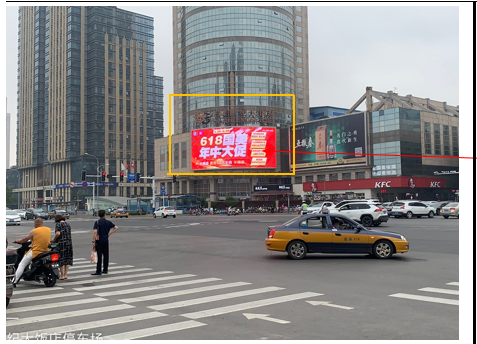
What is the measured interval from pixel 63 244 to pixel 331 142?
3082 inches

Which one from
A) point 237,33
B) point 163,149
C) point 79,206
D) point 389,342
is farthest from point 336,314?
point 79,206

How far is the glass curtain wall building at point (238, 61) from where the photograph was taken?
9981cm

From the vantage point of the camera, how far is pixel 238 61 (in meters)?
99.9

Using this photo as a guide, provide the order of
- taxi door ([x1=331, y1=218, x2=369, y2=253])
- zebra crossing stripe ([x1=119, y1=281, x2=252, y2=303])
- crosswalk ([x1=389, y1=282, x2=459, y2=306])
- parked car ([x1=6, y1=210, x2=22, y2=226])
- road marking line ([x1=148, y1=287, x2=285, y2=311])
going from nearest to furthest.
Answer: road marking line ([x1=148, y1=287, x2=285, y2=311]) < crosswalk ([x1=389, y1=282, x2=459, y2=306]) < zebra crossing stripe ([x1=119, y1=281, x2=252, y2=303]) < taxi door ([x1=331, y1=218, x2=369, y2=253]) < parked car ([x1=6, y1=210, x2=22, y2=226])

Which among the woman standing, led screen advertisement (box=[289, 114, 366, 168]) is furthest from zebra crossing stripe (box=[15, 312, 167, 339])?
led screen advertisement (box=[289, 114, 366, 168])

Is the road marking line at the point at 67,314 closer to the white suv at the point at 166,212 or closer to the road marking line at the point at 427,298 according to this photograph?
the road marking line at the point at 427,298

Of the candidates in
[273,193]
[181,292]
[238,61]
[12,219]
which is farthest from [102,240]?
[238,61]

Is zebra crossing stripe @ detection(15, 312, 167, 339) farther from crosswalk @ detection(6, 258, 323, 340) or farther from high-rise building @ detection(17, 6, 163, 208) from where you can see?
high-rise building @ detection(17, 6, 163, 208)

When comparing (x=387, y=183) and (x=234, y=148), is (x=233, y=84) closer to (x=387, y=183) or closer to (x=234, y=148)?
(x=234, y=148)

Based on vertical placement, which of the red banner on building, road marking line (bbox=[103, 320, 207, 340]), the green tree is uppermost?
the red banner on building

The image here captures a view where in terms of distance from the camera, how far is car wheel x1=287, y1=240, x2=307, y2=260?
48.8ft

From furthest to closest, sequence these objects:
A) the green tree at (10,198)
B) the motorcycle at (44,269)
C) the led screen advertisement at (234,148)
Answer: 1. the green tree at (10,198)
2. the led screen advertisement at (234,148)
3. the motorcycle at (44,269)

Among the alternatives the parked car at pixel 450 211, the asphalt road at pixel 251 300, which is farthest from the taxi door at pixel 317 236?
the parked car at pixel 450 211

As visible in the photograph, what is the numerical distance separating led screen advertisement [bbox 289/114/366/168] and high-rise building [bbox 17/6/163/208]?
55.5m
